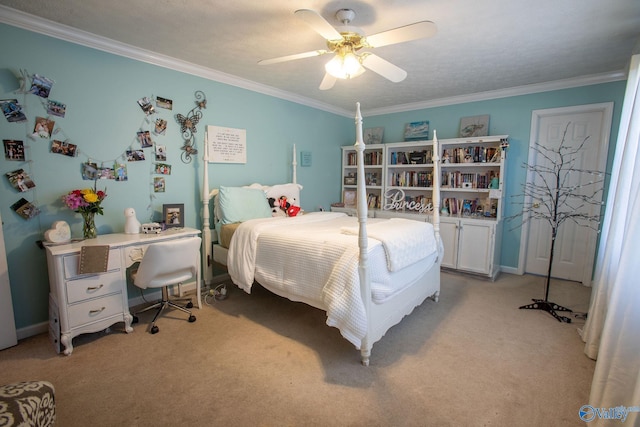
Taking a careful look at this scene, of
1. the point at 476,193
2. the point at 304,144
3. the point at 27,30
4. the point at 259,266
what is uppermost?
the point at 27,30

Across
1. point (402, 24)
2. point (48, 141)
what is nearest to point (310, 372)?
point (402, 24)

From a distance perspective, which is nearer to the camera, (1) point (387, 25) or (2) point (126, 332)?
(1) point (387, 25)

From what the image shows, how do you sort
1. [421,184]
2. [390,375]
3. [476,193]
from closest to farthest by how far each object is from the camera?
[390,375] → [476,193] → [421,184]

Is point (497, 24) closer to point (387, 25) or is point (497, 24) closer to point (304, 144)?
point (387, 25)

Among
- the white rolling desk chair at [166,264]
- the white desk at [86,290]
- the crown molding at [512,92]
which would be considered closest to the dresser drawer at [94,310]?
the white desk at [86,290]

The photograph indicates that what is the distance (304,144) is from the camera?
178 inches

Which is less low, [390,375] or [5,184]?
[5,184]

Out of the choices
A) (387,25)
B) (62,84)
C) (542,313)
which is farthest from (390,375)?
(62,84)

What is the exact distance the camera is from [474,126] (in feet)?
13.7

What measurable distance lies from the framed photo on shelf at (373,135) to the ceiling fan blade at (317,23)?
3.21m

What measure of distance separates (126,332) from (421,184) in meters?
4.04

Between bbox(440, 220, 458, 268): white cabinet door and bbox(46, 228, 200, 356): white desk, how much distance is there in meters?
3.48

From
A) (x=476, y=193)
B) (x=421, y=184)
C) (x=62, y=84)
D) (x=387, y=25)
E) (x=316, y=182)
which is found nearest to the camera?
(x=387, y=25)

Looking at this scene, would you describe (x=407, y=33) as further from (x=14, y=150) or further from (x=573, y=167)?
(x=573, y=167)
